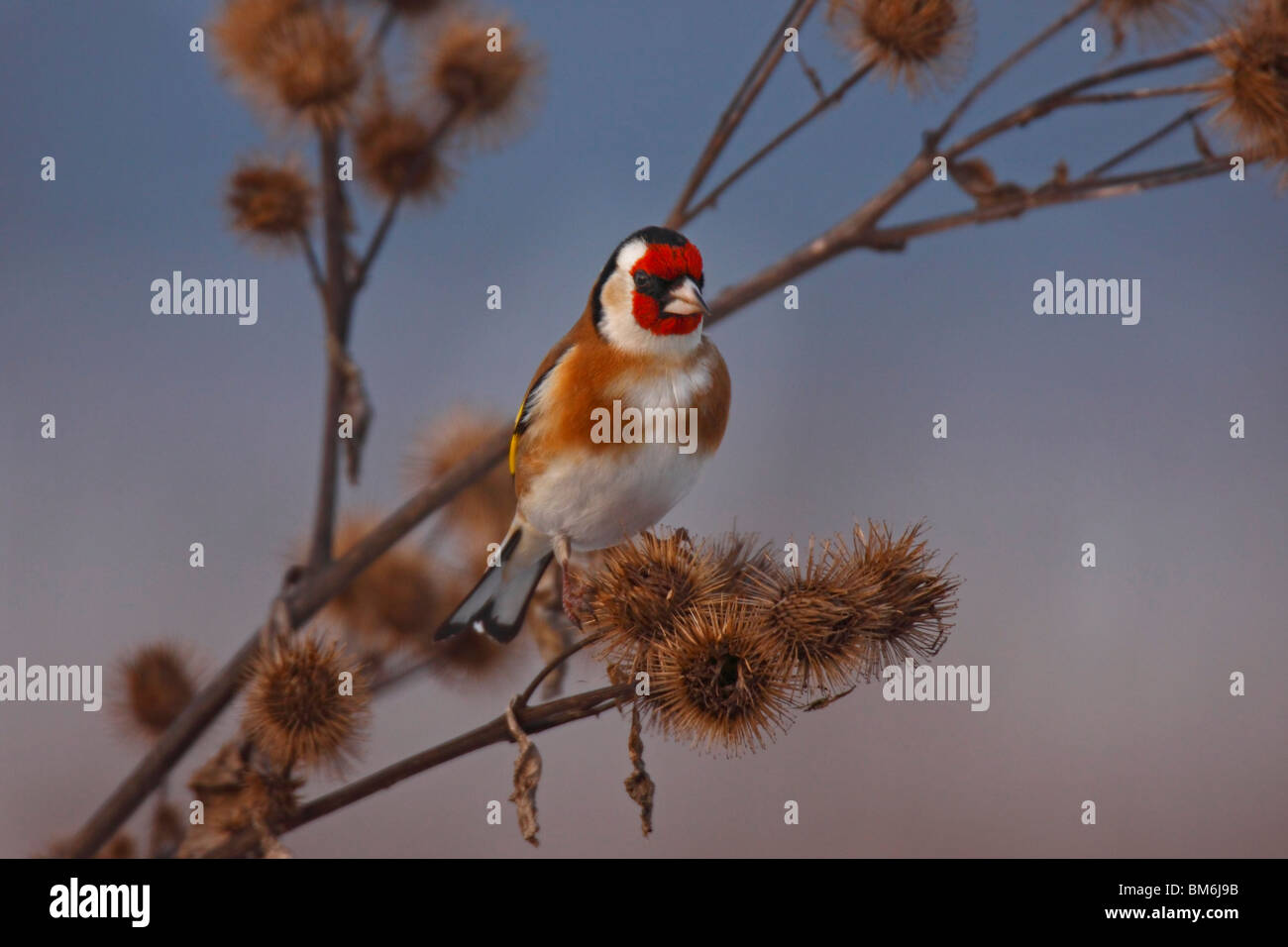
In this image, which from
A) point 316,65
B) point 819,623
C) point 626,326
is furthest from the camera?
point 316,65

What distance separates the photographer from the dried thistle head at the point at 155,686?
1.99m

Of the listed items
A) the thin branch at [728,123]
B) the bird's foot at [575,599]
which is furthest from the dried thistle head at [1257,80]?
the bird's foot at [575,599]

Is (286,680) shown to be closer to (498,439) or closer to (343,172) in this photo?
(498,439)

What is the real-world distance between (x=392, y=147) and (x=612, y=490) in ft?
2.76

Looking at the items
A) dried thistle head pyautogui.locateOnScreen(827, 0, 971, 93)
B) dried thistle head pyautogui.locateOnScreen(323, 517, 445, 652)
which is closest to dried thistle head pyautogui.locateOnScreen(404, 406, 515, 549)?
dried thistle head pyautogui.locateOnScreen(323, 517, 445, 652)

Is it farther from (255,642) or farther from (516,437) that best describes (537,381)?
(255,642)

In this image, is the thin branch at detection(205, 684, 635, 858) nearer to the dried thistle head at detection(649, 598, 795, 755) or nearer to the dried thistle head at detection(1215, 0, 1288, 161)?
the dried thistle head at detection(649, 598, 795, 755)

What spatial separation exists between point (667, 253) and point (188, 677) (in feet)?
4.10

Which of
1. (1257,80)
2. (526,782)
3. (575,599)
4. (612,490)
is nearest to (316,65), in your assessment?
(612,490)

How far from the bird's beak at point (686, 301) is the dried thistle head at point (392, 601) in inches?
32.4

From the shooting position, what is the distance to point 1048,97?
66.5 inches

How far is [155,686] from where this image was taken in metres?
1.99

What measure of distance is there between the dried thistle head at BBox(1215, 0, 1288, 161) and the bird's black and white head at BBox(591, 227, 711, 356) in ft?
2.89
